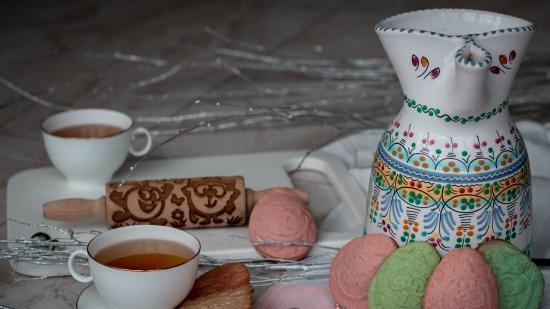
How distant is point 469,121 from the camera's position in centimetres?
76

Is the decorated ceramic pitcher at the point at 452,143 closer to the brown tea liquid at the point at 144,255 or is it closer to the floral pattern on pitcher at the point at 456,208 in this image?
the floral pattern on pitcher at the point at 456,208

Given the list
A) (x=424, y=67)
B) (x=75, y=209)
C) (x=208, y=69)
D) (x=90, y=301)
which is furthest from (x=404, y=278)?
(x=208, y=69)

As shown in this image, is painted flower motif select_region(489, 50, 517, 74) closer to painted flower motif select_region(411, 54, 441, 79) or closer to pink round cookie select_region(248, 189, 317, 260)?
painted flower motif select_region(411, 54, 441, 79)

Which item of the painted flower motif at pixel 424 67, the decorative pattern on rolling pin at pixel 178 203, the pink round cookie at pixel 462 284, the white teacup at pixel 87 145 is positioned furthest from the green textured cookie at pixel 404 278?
the white teacup at pixel 87 145

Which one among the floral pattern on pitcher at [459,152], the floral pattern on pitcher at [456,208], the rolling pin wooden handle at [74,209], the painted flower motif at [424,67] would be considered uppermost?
the painted flower motif at [424,67]

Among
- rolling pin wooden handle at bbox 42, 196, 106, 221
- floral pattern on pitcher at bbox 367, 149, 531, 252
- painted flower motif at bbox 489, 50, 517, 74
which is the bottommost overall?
rolling pin wooden handle at bbox 42, 196, 106, 221

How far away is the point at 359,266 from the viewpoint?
77 cm

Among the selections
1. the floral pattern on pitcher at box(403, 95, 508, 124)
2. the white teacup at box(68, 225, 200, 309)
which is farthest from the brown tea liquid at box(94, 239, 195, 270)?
the floral pattern on pitcher at box(403, 95, 508, 124)

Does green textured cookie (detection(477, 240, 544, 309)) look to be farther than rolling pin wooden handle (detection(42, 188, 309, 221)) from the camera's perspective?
No

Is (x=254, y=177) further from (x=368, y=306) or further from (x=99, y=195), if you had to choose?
(x=368, y=306)

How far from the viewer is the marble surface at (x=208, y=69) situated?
4.20 ft

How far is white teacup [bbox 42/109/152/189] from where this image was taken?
39.7 inches

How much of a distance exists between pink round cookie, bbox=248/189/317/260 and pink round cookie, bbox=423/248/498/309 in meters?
0.20

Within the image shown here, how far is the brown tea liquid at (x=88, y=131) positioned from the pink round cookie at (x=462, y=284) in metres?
0.48
